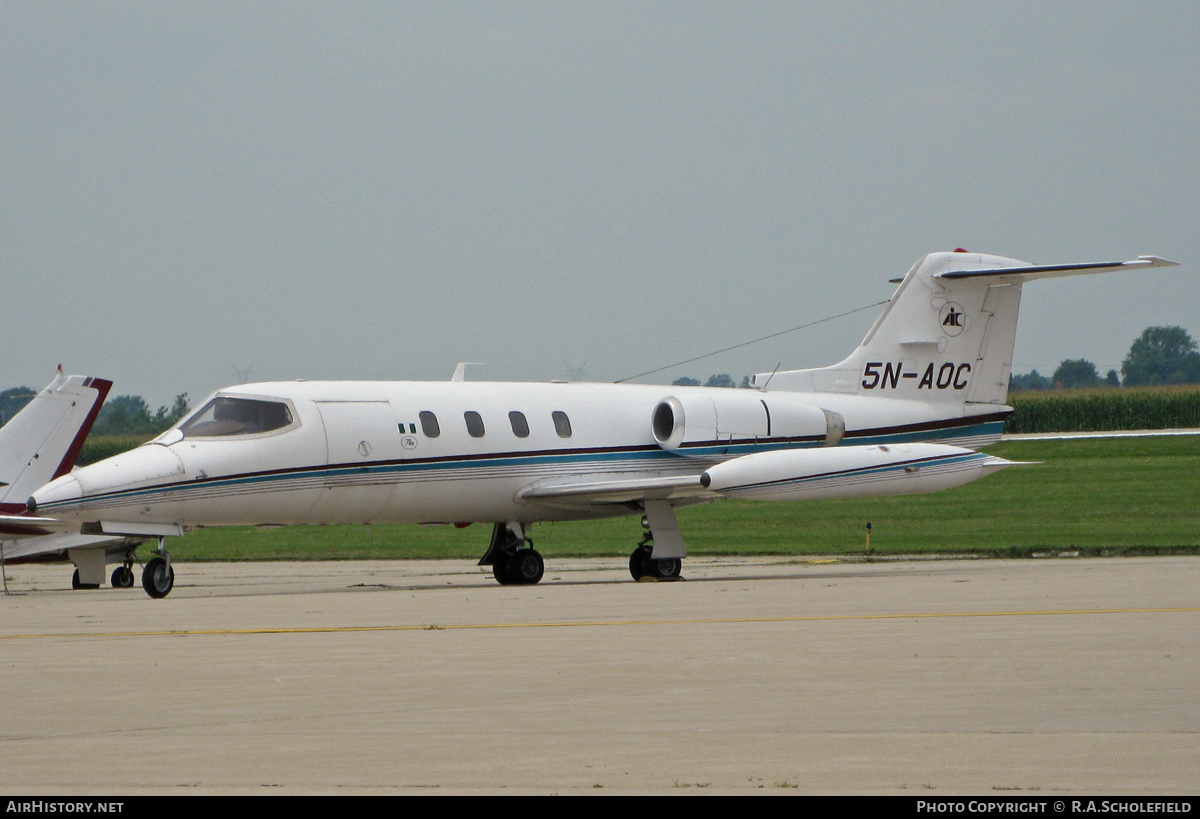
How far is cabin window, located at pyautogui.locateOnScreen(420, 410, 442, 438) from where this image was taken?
23.9 meters

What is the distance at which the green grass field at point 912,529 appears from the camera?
1383 inches

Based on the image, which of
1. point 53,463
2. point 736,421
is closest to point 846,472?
point 736,421

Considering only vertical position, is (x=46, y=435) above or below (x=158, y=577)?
above

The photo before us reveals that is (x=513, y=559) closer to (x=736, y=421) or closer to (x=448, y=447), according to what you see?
(x=448, y=447)

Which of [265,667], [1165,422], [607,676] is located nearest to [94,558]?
[265,667]

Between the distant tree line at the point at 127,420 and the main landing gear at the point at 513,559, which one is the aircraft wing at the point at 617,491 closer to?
Result: the main landing gear at the point at 513,559

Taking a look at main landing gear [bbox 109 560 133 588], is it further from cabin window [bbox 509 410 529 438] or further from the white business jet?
cabin window [bbox 509 410 529 438]

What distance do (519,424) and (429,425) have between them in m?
1.74

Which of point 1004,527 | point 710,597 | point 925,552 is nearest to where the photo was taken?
point 710,597

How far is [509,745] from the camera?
27.2ft

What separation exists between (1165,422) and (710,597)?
5480 centimetres

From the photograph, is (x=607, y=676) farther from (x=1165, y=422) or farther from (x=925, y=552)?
(x=1165, y=422)

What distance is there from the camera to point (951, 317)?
2856 cm
